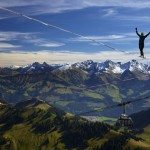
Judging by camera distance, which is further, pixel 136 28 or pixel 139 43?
pixel 139 43

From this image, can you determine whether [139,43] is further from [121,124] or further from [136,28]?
[121,124]

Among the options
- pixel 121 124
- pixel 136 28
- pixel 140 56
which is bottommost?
pixel 121 124

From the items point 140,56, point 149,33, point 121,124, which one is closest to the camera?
point 149,33

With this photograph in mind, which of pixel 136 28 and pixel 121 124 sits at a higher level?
pixel 136 28

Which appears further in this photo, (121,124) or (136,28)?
(121,124)

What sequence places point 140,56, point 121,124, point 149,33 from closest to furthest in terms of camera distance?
point 149,33 < point 140,56 < point 121,124

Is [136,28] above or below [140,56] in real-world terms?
above

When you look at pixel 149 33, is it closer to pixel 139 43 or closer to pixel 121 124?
pixel 139 43

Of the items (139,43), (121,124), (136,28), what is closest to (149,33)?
(136,28)

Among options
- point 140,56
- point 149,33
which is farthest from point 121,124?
point 149,33
